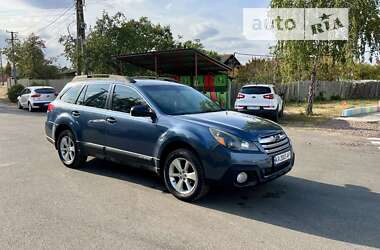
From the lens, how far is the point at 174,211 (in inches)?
202

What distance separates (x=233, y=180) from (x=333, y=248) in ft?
4.90

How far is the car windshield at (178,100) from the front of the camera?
20.0ft

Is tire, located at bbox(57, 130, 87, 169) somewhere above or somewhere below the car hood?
below

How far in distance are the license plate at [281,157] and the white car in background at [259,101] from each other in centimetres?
1066

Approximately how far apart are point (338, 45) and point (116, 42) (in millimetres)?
16358

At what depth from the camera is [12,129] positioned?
44.1 ft

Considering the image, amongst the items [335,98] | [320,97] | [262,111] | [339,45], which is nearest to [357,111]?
[339,45]

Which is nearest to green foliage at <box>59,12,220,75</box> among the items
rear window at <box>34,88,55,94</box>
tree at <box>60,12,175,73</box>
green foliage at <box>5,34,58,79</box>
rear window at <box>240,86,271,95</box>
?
tree at <box>60,12,175,73</box>

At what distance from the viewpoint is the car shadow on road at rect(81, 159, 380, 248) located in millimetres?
4562

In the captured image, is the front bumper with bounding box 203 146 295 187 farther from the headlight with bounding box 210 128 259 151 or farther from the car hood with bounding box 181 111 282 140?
the car hood with bounding box 181 111 282 140

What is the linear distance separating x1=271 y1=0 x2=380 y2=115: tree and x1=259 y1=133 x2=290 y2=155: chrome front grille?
12672 millimetres

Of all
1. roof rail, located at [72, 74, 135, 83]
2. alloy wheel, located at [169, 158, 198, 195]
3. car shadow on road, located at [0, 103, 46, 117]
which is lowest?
alloy wheel, located at [169, 158, 198, 195]

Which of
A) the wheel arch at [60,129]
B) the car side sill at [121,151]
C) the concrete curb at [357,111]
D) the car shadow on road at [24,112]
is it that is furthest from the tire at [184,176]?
the car shadow on road at [24,112]

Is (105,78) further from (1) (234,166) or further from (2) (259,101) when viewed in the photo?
(2) (259,101)
